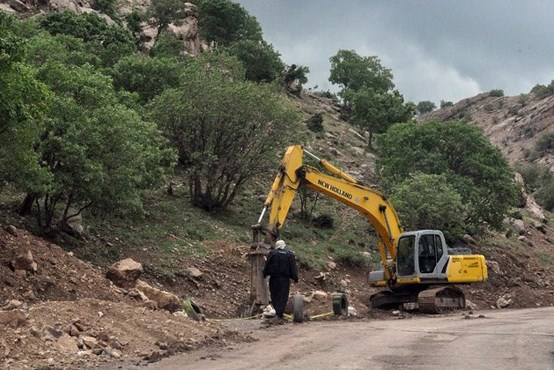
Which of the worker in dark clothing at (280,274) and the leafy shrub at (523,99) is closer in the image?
the worker in dark clothing at (280,274)

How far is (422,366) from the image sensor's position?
8500 millimetres

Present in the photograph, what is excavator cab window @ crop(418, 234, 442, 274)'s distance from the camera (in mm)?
21016

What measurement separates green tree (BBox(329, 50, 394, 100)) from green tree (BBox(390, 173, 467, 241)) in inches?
1853

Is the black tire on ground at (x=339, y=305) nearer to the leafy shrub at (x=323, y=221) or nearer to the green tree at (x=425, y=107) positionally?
the leafy shrub at (x=323, y=221)

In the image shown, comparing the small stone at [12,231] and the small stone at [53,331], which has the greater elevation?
the small stone at [12,231]

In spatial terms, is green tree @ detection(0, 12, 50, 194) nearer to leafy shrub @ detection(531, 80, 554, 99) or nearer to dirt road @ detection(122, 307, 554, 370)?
dirt road @ detection(122, 307, 554, 370)

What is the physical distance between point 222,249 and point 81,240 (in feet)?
19.7

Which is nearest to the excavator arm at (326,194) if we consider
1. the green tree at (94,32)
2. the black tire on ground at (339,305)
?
the black tire on ground at (339,305)

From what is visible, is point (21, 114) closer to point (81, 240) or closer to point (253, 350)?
point (253, 350)

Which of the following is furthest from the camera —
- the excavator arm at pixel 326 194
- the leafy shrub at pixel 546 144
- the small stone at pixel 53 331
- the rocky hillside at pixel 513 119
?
the rocky hillside at pixel 513 119

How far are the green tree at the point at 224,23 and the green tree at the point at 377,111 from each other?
1236cm

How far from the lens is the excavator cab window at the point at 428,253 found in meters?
21.0

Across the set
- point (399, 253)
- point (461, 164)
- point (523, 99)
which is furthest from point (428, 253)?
point (523, 99)


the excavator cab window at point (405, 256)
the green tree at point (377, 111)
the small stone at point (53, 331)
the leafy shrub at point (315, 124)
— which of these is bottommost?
the small stone at point (53, 331)
